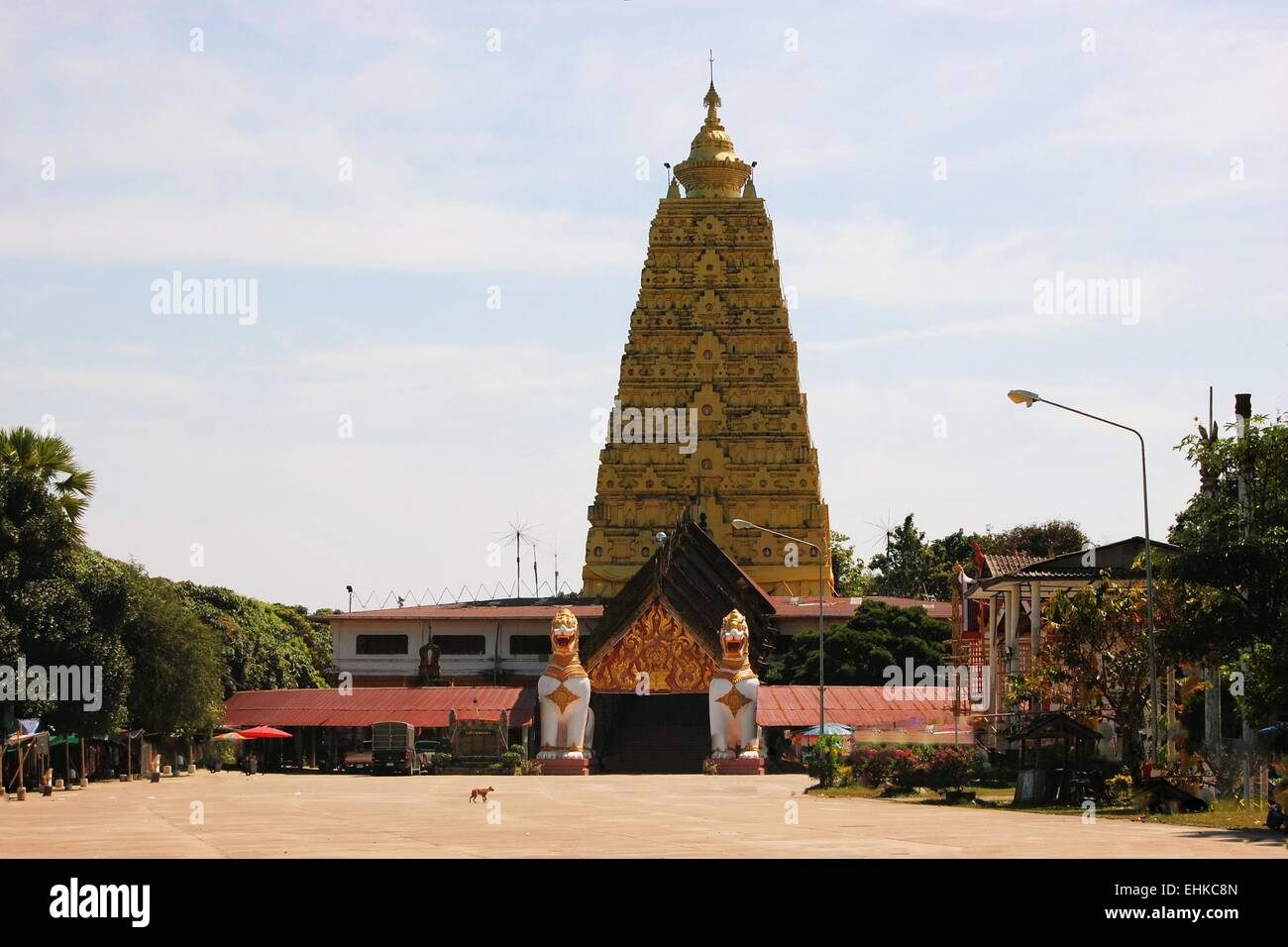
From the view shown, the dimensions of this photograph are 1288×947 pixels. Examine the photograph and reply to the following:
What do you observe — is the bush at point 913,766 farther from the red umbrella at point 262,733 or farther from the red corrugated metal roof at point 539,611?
the red corrugated metal roof at point 539,611

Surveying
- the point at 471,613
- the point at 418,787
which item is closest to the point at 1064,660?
the point at 418,787

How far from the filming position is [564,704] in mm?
63875

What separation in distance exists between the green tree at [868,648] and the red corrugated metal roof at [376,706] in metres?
11.4

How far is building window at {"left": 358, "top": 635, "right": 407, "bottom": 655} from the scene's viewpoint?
86.3 metres

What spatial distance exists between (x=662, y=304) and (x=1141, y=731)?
58497 millimetres

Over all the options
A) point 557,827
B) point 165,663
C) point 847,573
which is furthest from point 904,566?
point 557,827

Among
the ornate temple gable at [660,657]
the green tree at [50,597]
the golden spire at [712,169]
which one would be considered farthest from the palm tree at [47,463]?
the golden spire at [712,169]

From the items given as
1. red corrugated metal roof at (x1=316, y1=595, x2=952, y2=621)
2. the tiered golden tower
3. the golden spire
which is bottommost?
red corrugated metal roof at (x1=316, y1=595, x2=952, y2=621)

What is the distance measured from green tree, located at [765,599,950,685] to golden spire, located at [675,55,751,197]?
3290 cm

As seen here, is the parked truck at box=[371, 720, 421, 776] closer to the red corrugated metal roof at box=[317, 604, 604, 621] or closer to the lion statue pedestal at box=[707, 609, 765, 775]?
the lion statue pedestal at box=[707, 609, 765, 775]

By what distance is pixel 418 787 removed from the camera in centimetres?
4772

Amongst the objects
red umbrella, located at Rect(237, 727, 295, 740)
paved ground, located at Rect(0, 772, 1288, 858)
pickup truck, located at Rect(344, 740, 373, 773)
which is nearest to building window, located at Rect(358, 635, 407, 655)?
pickup truck, located at Rect(344, 740, 373, 773)
